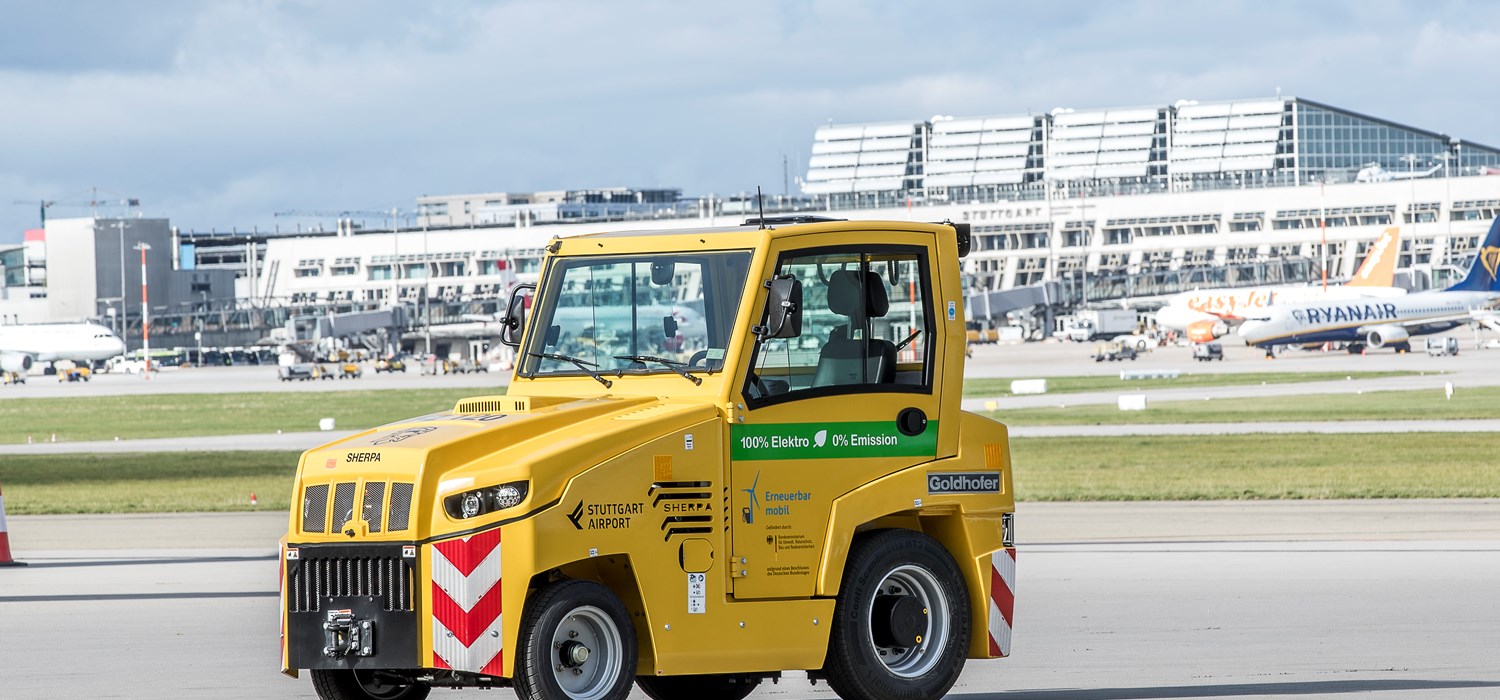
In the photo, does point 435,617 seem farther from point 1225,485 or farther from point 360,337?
point 360,337

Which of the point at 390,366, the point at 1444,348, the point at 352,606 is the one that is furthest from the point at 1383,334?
the point at 352,606

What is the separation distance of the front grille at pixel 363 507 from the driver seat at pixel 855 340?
253cm

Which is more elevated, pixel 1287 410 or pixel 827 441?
pixel 827 441

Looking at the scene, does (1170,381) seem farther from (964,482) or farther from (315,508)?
(315,508)

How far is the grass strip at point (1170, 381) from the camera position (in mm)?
78000

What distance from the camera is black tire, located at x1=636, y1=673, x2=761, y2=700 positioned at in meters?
11.5

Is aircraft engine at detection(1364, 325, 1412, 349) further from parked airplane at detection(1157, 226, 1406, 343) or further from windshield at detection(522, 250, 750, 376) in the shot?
windshield at detection(522, 250, 750, 376)

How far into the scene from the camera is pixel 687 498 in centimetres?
997

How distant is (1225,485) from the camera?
3158 centimetres

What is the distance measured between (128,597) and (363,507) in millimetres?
9638

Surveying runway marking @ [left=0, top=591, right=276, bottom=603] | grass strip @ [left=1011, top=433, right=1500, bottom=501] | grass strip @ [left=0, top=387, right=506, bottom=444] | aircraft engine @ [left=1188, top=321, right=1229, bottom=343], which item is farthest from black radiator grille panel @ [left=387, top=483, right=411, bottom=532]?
aircraft engine @ [left=1188, top=321, right=1229, bottom=343]

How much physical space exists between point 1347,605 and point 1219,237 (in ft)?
592

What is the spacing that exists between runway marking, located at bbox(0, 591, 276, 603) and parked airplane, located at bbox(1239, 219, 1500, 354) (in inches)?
3796

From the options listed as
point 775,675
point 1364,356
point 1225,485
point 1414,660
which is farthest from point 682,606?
point 1364,356
